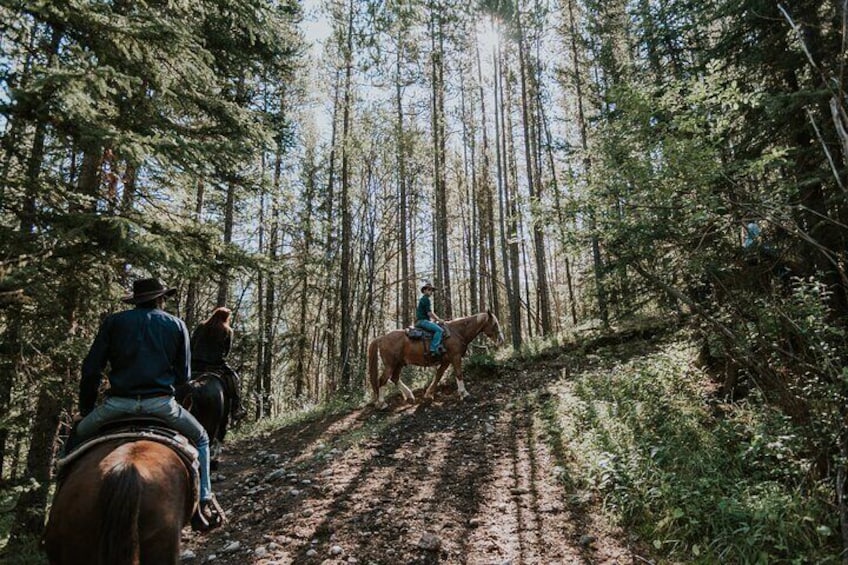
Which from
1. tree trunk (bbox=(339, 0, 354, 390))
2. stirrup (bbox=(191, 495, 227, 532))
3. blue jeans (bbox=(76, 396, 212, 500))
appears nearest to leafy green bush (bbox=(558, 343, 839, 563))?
stirrup (bbox=(191, 495, 227, 532))

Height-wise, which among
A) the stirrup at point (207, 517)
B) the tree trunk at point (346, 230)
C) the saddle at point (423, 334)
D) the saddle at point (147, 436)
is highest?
the tree trunk at point (346, 230)

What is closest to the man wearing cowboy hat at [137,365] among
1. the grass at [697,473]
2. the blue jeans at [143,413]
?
the blue jeans at [143,413]

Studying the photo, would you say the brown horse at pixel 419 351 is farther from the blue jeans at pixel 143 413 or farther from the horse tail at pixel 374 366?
the blue jeans at pixel 143 413

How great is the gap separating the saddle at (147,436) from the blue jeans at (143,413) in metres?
0.05

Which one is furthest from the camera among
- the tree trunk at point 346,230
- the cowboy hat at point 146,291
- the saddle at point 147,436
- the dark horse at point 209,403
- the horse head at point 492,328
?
the tree trunk at point 346,230

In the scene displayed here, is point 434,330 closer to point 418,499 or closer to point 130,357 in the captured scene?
point 418,499

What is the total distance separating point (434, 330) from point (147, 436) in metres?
8.49

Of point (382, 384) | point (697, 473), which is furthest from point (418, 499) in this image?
point (382, 384)

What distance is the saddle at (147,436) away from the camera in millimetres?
3377

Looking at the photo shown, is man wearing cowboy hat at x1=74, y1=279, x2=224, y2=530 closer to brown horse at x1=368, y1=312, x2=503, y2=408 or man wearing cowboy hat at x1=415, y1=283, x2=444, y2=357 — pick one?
man wearing cowboy hat at x1=415, y1=283, x2=444, y2=357

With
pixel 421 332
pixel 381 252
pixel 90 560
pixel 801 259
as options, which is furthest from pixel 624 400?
pixel 381 252

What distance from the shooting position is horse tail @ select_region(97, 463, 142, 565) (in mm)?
2693

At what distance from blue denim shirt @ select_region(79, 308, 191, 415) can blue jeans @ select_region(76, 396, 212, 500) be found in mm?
78

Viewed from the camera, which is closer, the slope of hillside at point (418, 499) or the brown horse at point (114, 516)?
the brown horse at point (114, 516)
